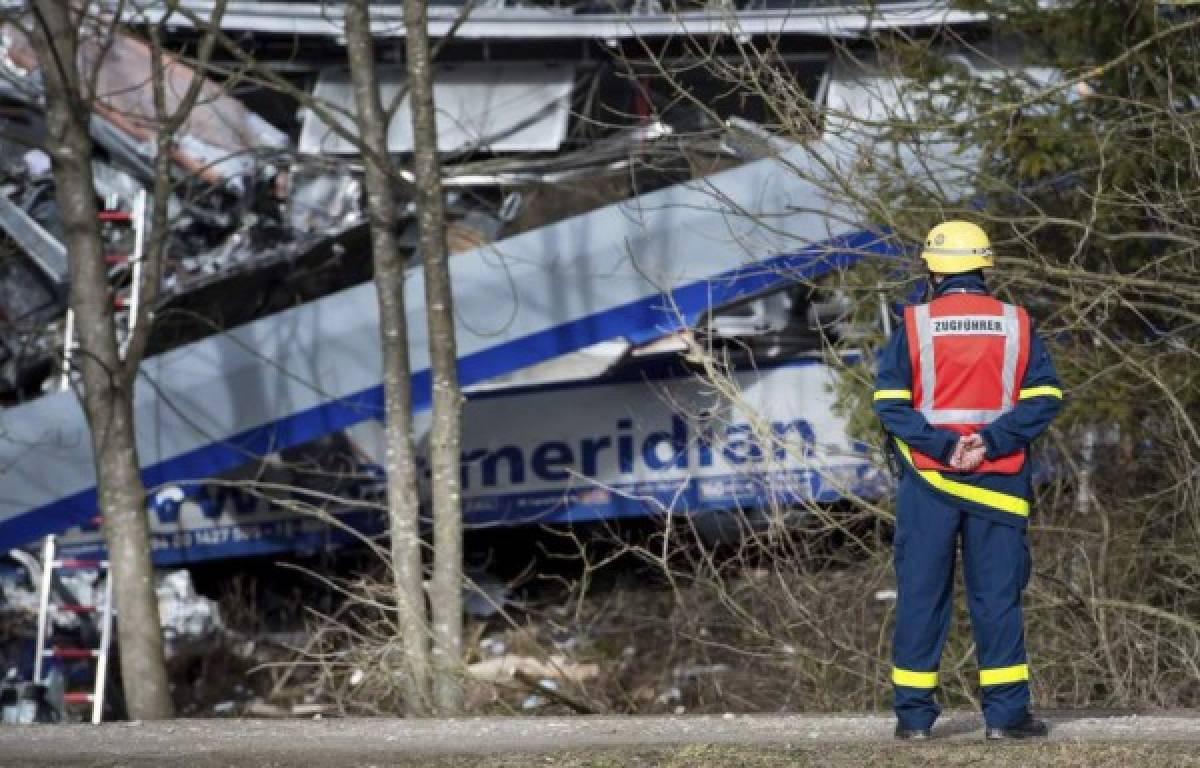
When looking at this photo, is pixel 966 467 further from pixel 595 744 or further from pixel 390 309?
pixel 390 309

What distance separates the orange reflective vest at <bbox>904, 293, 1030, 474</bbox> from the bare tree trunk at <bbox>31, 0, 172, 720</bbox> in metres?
7.01

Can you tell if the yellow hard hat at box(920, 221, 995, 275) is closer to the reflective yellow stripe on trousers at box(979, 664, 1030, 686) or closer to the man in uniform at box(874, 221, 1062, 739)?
the man in uniform at box(874, 221, 1062, 739)

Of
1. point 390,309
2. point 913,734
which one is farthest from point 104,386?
point 913,734

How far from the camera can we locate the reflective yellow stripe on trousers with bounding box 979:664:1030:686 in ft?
20.6

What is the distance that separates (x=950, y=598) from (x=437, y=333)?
6.06m

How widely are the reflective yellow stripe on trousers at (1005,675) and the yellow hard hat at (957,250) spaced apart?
1.28m

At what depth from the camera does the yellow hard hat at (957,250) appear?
250 inches

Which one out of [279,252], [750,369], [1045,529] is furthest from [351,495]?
[1045,529]

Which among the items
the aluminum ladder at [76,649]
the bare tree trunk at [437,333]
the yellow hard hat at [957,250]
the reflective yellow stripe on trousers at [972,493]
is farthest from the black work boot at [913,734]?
the aluminum ladder at [76,649]

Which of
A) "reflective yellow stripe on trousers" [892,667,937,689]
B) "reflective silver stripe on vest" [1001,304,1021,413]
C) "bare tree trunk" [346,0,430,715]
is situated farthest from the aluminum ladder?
"reflective silver stripe on vest" [1001,304,1021,413]

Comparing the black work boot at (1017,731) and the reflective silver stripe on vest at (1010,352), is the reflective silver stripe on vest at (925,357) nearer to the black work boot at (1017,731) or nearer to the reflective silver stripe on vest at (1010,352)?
the reflective silver stripe on vest at (1010,352)

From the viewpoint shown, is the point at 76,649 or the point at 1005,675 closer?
the point at 1005,675

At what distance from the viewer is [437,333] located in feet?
39.1

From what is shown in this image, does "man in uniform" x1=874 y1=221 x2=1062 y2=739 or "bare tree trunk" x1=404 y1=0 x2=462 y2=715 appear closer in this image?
"man in uniform" x1=874 y1=221 x2=1062 y2=739
